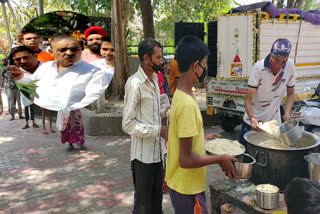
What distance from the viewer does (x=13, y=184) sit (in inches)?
177

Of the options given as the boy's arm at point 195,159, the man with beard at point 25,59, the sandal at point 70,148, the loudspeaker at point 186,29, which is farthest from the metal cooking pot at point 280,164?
the loudspeaker at point 186,29

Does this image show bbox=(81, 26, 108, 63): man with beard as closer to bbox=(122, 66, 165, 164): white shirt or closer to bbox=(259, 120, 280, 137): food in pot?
bbox=(122, 66, 165, 164): white shirt

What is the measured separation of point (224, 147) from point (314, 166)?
27.0 inches

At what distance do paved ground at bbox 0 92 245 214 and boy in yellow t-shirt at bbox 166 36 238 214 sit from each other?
1743 mm

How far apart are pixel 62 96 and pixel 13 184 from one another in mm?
2315

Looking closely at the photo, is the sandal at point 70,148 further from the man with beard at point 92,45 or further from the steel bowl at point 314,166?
the steel bowl at point 314,166

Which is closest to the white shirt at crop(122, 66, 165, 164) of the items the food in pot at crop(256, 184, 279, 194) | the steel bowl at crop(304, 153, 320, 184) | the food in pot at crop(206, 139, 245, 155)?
the food in pot at crop(206, 139, 245, 155)

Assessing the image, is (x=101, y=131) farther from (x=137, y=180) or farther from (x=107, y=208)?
(x=137, y=180)

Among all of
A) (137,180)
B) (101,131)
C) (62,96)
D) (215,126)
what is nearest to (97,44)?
(62,96)

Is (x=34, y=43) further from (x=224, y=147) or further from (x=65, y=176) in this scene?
(x=65, y=176)

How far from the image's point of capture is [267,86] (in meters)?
3.40

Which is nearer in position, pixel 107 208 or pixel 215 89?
pixel 107 208

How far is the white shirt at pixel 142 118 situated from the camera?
251cm

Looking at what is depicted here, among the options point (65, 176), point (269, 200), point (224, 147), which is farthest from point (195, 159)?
point (65, 176)
